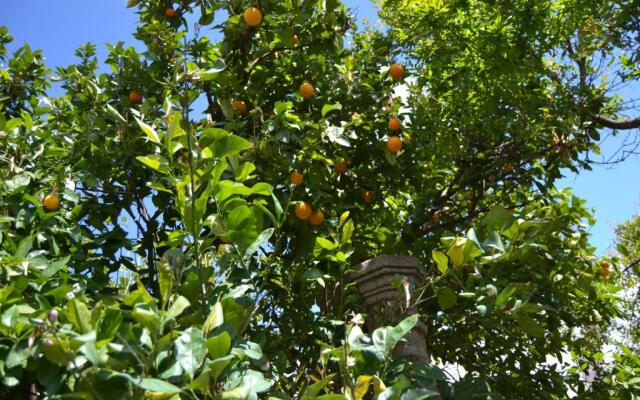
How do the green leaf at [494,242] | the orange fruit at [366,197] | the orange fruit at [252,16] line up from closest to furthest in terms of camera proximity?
the green leaf at [494,242], the orange fruit at [252,16], the orange fruit at [366,197]

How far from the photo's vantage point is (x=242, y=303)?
1509 millimetres

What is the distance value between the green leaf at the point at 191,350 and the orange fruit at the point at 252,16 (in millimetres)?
2030

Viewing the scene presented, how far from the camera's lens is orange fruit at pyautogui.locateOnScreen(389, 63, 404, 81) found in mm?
3227

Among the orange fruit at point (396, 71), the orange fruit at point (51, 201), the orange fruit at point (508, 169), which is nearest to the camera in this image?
the orange fruit at point (51, 201)

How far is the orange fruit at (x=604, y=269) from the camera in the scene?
319 centimetres

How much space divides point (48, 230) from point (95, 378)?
1.28 m

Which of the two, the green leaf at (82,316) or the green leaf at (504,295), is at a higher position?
the green leaf at (504,295)

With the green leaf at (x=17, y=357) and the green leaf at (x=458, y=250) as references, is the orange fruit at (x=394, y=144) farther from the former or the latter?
the green leaf at (x=17, y=357)

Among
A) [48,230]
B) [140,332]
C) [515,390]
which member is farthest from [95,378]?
[515,390]

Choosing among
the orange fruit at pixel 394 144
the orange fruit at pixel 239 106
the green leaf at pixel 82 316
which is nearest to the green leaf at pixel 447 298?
the green leaf at pixel 82 316

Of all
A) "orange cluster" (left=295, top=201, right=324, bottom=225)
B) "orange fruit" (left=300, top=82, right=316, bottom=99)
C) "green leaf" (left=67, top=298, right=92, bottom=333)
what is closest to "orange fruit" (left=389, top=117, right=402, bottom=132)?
"orange fruit" (left=300, top=82, right=316, bottom=99)

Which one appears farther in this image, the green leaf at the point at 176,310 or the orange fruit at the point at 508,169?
the orange fruit at the point at 508,169

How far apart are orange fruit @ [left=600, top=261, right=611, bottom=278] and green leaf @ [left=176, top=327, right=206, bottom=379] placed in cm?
260

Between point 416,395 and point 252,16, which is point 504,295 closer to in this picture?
point 416,395
